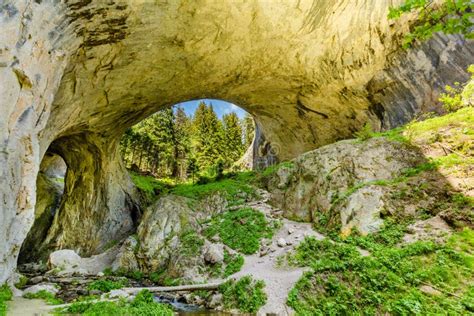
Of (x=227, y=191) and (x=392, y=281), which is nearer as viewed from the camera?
(x=392, y=281)

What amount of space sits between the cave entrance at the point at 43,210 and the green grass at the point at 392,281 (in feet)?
53.8

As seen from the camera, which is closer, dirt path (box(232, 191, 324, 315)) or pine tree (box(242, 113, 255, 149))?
dirt path (box(232, 191, 324, 315))

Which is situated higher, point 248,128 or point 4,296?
A: point 248,128

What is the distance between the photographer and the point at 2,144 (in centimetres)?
708

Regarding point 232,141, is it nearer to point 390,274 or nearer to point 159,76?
point 159,76

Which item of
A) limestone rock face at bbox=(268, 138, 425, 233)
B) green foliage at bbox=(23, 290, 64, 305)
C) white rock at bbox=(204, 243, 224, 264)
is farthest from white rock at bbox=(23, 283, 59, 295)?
limestone rock face at bbox=(268, 138, 425, 233)

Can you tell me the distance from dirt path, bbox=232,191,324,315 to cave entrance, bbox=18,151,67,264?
43.8ft

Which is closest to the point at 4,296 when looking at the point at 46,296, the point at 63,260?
the point at 46,296

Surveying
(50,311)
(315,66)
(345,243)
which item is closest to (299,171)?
(345,243)

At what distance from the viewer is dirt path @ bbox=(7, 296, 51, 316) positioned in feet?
19.9

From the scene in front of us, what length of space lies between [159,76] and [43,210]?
13.9 m

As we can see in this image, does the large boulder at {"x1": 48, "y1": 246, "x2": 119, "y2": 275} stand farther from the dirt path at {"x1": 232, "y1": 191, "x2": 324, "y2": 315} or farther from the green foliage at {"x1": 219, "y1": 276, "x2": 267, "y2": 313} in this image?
Answer: the green foliage at {"x1": 219, "y1": 276, "x2": 267, "y2": 313}

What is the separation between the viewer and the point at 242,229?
1338 centimetres

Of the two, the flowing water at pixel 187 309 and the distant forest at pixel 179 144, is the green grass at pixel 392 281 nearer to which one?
the flowing water at pixel 187 309
